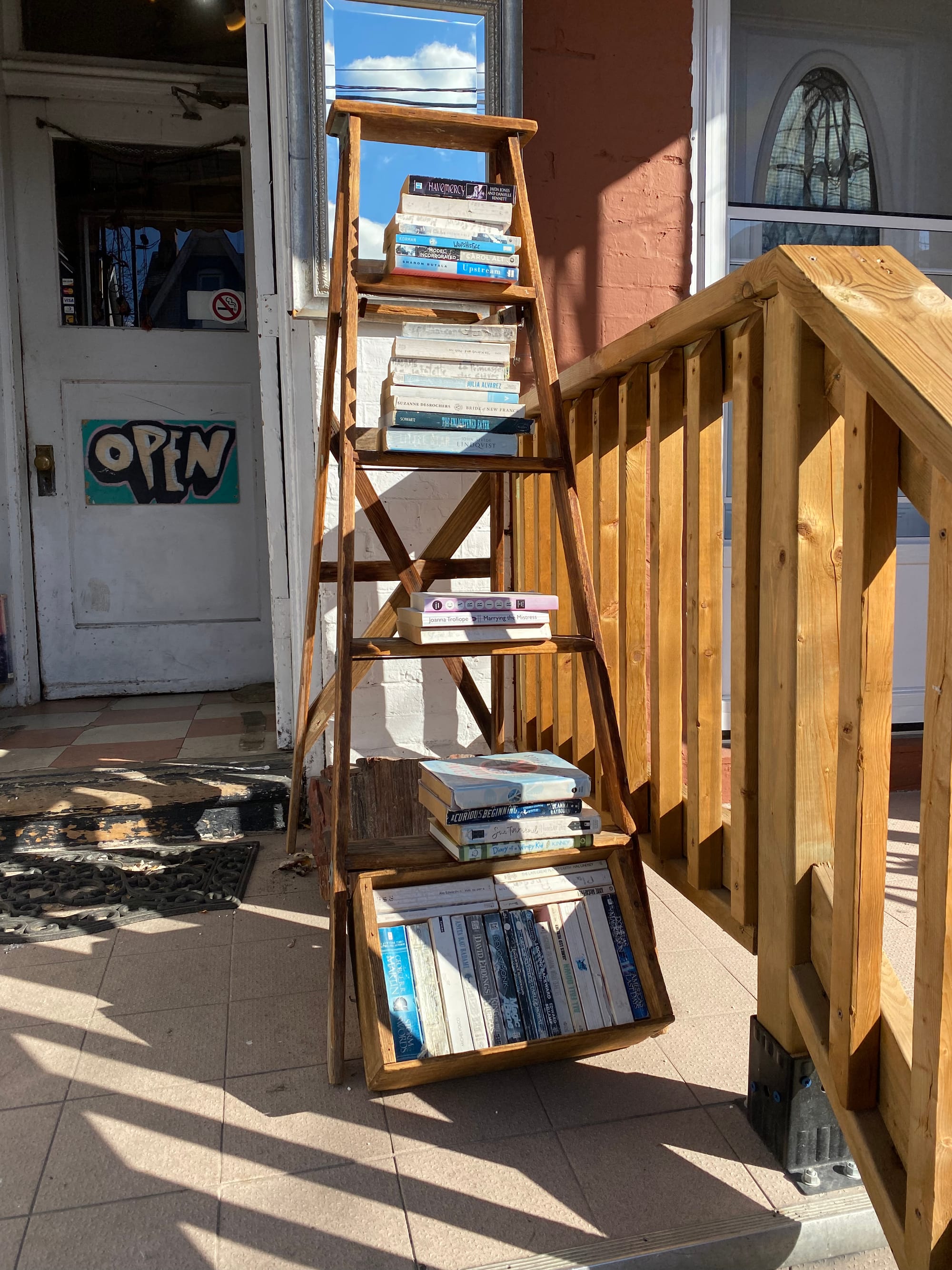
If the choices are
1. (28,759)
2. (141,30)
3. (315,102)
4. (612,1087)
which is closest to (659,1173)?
(612,1087)

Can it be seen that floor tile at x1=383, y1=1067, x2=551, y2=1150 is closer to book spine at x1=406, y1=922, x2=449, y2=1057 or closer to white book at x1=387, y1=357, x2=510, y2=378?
book spine at x1=406, y1=922, x2=449, y2=1057

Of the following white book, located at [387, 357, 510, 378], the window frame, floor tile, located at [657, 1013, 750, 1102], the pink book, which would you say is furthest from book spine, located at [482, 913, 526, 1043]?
the window frame

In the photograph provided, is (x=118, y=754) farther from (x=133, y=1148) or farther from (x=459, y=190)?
(x=459, y=190)

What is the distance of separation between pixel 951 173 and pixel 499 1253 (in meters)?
3.85

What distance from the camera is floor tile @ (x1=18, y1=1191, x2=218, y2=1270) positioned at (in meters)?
1.26

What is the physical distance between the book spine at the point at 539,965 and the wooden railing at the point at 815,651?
12.6 inches

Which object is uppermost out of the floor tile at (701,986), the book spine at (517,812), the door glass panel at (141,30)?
the door glass panel at (141,30)

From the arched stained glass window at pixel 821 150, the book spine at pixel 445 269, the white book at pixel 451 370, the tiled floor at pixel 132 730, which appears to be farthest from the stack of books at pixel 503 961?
the arched stained glass window at pixel 821 150

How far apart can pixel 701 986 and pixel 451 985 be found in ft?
2.13

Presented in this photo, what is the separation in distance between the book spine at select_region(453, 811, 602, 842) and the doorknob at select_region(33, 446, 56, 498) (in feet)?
10.2

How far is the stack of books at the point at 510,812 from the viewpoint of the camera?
68.6 inches

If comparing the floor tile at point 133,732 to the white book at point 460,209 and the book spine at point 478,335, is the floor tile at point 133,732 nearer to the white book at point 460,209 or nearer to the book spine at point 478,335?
the book spine at point 478,335

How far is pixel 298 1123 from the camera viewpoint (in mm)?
1560

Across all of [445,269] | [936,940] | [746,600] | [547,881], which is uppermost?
[445,269]
